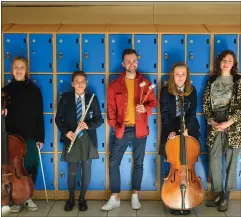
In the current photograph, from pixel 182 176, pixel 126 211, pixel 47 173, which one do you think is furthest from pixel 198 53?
pixel 47 173

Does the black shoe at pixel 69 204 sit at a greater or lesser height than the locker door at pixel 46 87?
lesser

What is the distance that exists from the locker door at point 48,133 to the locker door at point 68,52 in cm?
54

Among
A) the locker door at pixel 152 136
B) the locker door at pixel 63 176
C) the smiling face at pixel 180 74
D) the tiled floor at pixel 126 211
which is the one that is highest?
the smiling face at pixel 180 74

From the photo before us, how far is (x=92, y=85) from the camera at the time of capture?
4102 mm

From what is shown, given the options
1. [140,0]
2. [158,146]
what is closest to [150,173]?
[158,146]

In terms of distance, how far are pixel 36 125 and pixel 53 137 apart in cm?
30

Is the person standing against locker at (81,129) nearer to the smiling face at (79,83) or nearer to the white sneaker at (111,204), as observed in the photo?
the smiling face at (79,83)

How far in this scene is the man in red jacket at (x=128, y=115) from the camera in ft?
12.6

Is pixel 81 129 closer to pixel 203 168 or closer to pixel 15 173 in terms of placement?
pixel 15 173

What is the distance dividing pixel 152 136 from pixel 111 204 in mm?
842

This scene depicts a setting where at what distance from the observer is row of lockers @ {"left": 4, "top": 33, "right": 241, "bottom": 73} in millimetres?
4066

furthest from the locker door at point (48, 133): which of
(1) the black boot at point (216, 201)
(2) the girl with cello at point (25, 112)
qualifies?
(1) the black boot at point (216, 201)

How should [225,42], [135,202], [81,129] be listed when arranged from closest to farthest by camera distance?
[81,129]
[135,202]
[225,42]

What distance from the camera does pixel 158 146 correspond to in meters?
A: 4.15
